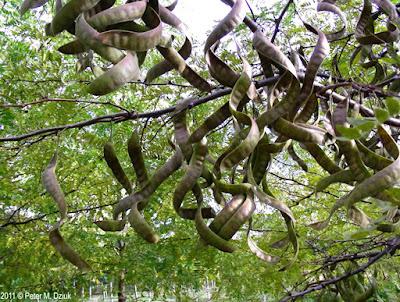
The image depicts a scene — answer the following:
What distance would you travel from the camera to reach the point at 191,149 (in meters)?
0.92

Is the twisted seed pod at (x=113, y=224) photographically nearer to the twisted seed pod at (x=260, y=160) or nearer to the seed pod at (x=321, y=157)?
the twisted seed pod at (x=260, y=160)

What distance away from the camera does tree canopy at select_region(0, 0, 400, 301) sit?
782mm

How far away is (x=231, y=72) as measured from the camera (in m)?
0.85

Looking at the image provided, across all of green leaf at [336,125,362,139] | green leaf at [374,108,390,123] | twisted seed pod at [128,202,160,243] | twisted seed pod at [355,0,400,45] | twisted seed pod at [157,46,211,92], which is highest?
twisted seed pod at [355,0,400,45]

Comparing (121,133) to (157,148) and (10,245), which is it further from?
(10,245)

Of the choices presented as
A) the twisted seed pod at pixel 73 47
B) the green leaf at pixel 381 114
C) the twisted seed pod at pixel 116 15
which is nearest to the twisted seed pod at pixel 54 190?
the twisted seed pod at pixel 73 47

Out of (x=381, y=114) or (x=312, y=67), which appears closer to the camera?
(x=381, y=114)

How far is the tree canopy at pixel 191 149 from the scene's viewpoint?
2.57ft

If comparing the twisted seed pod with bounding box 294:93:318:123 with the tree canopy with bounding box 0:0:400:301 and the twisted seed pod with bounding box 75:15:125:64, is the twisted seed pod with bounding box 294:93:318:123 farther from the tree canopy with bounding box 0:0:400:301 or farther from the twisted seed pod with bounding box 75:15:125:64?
the twisted seed pod with bounding box 75:15:125:64

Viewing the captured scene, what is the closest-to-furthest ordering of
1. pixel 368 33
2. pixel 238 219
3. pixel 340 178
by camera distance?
pixel 238 219 → pixel 340 178 → pixel 368 33

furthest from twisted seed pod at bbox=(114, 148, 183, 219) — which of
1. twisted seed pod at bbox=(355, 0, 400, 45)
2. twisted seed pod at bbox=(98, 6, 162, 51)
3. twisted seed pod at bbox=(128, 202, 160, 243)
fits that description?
twisted seed pod at bbox=(355, 0, 400, 45)

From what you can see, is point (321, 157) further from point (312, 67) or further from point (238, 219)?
point (238, 219)

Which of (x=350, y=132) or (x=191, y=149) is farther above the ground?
(x=191, y=149)

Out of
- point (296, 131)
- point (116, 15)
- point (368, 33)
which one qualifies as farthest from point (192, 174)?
point (368, 33)
